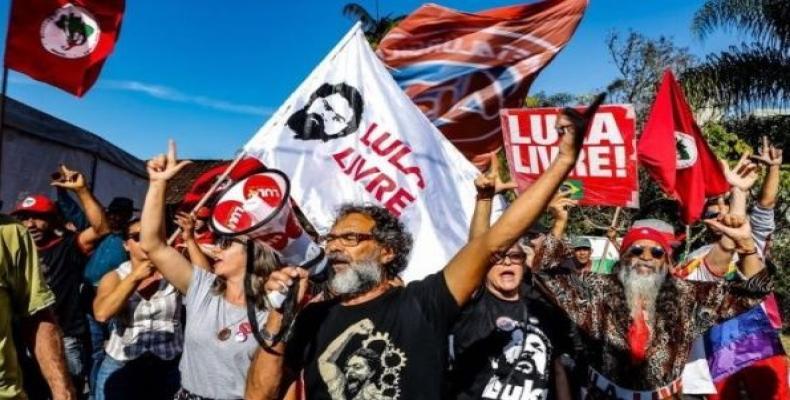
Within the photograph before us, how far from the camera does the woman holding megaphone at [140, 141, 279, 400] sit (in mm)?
3375

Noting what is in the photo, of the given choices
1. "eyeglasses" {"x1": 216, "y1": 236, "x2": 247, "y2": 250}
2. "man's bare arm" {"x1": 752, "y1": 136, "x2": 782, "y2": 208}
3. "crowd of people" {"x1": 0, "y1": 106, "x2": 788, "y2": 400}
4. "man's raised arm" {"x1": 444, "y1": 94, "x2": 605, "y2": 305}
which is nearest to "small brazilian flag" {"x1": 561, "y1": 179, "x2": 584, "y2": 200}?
"crowd of people" {"x1": 0, "y1": 106, "x2": 788, "y2": 400}

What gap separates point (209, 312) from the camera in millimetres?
3486

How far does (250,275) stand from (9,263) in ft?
2.85

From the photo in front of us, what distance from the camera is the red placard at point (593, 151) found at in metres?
5.71

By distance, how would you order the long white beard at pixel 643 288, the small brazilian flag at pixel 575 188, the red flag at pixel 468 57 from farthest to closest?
the red flag at pixel 468 57
the small brazilian flag at pixel 575 188
the long white beard at pixel 643 288

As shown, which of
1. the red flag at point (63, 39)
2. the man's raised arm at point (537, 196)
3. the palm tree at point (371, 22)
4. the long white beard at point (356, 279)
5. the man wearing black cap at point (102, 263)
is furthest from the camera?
the palm tree at point (371, 22)

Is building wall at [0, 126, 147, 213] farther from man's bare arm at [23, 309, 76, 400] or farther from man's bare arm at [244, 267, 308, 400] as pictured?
man's bare arm at [244, 267, 308, 400]

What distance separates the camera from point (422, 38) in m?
6.08

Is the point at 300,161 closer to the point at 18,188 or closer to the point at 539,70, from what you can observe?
A: the point at 539,70

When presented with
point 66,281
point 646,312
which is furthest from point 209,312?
point 66,281

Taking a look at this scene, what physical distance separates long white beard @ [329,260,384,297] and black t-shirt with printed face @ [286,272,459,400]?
0.19ft

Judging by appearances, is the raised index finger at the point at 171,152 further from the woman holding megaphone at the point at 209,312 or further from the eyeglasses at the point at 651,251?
the eyeglasses at the point at 651,251

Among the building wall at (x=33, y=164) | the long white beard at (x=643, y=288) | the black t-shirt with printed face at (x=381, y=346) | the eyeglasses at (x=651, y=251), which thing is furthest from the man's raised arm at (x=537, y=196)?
the building wall at (x=33, y=164)

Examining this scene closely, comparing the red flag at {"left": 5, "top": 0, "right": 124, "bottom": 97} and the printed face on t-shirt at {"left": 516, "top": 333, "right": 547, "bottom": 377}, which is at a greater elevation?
the red flag at {"left": 5, "top": 0, "right": 124, "bottom": 97}
